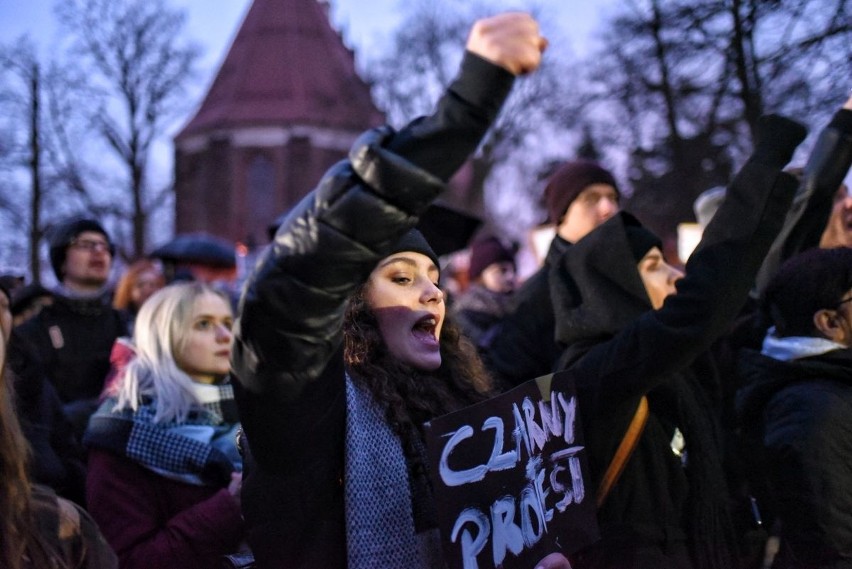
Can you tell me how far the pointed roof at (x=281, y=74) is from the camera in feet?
148

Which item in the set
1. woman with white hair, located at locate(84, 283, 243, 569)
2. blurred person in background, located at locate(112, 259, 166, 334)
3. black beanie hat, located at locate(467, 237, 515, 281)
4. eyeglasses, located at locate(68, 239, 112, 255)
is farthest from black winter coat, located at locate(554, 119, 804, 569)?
blurred person in background, located at locate(112, 259, 166, 334)

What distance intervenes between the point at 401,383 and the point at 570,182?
2377 mm

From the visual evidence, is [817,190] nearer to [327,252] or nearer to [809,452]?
[809,452]

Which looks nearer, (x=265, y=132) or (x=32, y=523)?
(x=32, y=523)

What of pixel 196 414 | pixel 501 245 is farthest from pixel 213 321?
pixel 501 245

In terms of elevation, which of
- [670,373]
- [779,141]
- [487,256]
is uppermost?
[779,141]

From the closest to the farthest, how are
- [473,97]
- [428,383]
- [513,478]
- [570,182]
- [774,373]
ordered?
[473,97] → [513,478] → [428,383] → [774,373] → [570,182]

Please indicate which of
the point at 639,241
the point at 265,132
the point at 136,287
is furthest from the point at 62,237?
the point at 265,132

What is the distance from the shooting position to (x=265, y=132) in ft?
149

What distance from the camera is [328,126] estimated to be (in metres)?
44.8

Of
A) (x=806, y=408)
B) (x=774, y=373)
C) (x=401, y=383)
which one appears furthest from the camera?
(x=774, y=373)

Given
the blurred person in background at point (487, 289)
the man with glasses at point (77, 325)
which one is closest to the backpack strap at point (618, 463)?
the man with glasses at point (77, 325)

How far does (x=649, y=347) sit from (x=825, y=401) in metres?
0.73

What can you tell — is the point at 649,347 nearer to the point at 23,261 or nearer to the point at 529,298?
the point at 529,298
